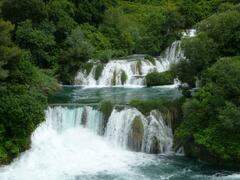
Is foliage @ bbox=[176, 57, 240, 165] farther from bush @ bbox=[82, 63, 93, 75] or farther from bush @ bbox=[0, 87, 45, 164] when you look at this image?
bush @ bbox=[82, 63, 93, 75]

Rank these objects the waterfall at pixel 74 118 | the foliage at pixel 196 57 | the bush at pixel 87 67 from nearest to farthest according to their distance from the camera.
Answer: the foliage at pixel 196 57
the waterfall at pixel 74 118
the bush at pixel 87 67

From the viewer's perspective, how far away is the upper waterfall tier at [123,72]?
114 feet

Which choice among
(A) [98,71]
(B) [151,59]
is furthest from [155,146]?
(B) [151,59]

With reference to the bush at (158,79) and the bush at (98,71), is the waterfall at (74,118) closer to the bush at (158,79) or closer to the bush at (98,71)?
the bush at (158,79)

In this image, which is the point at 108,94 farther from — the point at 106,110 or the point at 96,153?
the point at 96,153

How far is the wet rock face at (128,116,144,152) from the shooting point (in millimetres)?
23266

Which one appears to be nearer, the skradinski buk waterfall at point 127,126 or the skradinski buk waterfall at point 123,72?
the skradinski buk waterfall at point 127,126

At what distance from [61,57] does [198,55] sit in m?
16.3

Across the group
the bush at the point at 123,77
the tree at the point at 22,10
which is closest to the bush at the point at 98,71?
the bush at the point at 123,77

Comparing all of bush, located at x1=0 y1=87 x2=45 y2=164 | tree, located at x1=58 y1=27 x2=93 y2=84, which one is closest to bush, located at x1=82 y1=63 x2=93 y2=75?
tree, located at x1=58 y1=27 x2=93 y2=84

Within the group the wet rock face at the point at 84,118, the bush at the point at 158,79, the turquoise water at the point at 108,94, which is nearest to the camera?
the wet rock face at the point at 84,118

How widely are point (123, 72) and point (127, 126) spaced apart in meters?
11.7

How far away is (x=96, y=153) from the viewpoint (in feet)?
75.0

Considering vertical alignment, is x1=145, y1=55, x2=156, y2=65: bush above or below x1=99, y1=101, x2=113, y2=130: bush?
above
